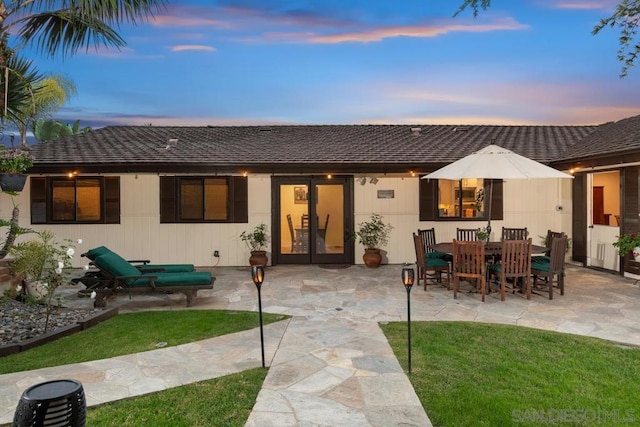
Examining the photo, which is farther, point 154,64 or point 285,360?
point 154,64

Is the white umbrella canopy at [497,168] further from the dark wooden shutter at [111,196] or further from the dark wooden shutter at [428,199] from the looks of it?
the dark wooden shutter at [111,196]

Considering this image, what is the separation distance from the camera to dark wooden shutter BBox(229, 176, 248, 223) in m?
10.6

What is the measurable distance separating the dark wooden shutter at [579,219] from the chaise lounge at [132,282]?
931 centimetres

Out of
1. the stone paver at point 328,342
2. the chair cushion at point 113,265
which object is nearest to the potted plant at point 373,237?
the stone paver at point 328,342

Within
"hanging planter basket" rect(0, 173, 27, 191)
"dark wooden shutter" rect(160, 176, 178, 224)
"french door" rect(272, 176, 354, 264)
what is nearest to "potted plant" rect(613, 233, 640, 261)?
"french door" rect(272, 176, 354, 264)

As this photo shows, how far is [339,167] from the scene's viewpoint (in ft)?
34.0

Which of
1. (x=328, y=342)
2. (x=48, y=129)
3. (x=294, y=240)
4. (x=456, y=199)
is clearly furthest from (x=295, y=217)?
(x=48, y=129)

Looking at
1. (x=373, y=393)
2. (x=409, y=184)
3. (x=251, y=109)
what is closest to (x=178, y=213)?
(x=409, y=184)

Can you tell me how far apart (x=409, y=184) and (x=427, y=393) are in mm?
7948

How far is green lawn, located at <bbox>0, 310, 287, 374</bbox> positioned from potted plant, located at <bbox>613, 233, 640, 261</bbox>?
23.5 ft

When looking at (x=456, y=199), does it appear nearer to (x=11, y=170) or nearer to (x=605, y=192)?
(x=605, y=192)

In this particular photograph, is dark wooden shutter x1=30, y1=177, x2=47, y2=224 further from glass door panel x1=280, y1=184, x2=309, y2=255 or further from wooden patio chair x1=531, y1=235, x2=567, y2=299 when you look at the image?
wooden patio chair x1=531, y1=235, x2=567, y2=299

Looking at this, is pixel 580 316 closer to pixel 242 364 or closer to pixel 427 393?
pixel 427 393

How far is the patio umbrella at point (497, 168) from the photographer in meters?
6.91
